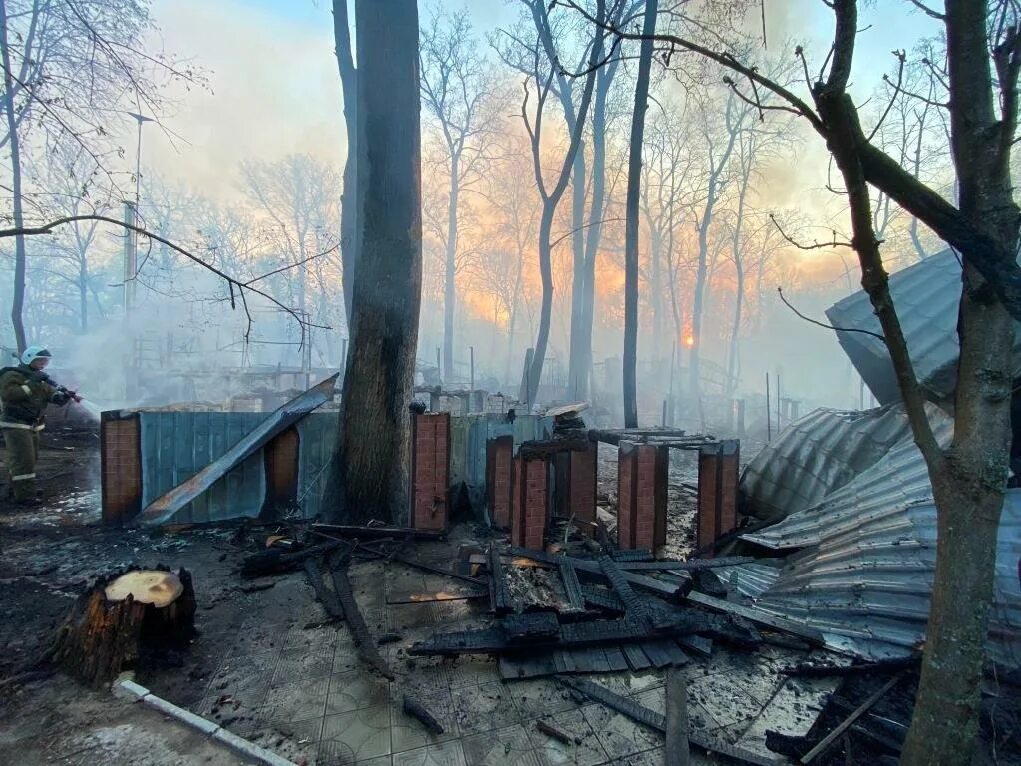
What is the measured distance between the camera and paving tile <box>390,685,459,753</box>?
2.60 m

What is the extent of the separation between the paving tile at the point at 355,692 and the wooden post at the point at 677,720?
5.41ft

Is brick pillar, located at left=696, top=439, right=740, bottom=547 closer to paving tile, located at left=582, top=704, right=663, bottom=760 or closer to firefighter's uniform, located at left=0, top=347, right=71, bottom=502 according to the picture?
paving tile, located at left=582, top=704, right=663, bottom=760

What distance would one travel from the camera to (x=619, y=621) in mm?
3533

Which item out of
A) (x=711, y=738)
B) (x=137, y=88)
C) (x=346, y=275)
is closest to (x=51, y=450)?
(x=346, y=275)

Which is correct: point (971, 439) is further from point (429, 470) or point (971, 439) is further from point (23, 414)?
point (23, 414)

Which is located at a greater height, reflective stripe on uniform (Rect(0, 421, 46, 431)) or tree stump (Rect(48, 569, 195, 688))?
reflective stripe on uniform (Rect(0, 421, 46, 431))

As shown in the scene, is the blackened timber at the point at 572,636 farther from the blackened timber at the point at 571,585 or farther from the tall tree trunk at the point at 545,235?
the tall tree trunk at the point at 545,235

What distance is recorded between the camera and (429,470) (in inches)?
229

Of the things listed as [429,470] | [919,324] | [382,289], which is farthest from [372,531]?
[919,324]

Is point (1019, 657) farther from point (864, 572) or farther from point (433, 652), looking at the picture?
point (433, 652)

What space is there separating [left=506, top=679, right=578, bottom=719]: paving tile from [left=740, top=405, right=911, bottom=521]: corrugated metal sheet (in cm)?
441

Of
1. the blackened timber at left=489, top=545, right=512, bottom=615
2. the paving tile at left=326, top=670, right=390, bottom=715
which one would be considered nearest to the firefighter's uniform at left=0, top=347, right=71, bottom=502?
the paving tile at left=326, top=670, right=390, bottom=715

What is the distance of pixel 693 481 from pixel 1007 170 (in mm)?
8706

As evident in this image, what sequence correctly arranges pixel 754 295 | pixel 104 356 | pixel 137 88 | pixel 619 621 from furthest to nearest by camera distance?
pixel 754 295
pixel 104 356
pixel 137 88
pixel 619 621
